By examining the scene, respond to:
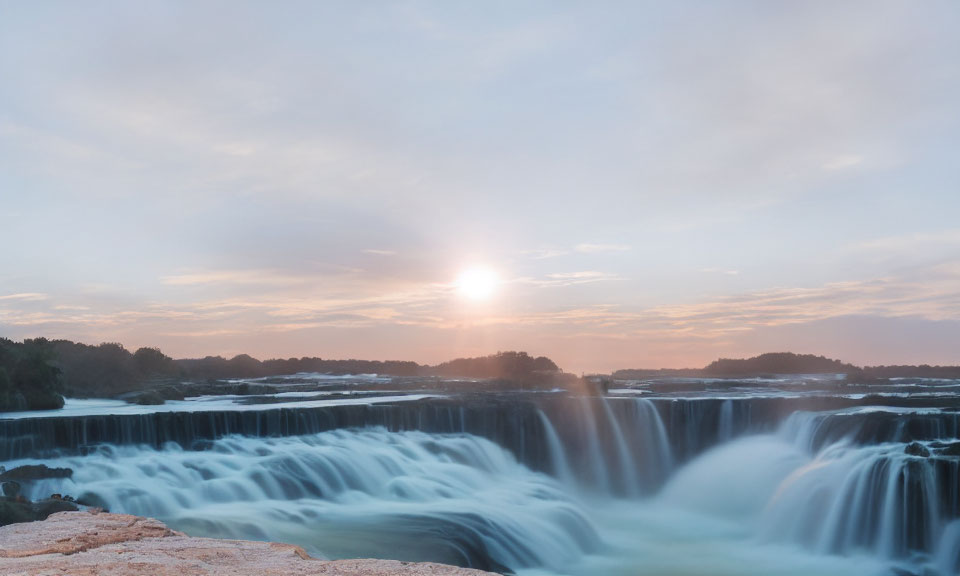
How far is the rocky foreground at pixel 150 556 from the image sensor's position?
13.3 feet

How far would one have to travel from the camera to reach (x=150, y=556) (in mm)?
4496

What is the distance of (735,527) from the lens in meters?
21.3

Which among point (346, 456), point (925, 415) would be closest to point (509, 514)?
point (346, 456)

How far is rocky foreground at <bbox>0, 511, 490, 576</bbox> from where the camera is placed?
405cm

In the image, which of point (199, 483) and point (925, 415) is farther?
point (925, 415)

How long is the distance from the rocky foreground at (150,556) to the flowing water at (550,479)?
8272mm

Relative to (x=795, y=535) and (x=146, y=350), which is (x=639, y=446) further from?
(x=146, y=350)

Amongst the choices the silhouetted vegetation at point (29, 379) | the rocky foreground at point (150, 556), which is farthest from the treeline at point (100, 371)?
the rocky foreground at point (150, 556)

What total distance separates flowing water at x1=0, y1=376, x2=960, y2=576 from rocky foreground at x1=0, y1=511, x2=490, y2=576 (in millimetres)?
8272

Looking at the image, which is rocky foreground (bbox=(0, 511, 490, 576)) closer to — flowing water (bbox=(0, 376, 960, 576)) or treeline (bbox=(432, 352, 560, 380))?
flowing water (bbox=(0, 376, 960, 576))

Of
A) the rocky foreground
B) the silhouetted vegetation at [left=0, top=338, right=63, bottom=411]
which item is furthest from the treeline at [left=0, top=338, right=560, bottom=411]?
the rocky foreground

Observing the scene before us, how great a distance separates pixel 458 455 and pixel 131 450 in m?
9.06

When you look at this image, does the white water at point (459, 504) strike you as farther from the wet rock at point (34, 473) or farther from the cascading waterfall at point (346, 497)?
the wet rock at point (34, 473)

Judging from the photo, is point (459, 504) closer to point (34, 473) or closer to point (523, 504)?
point (523, 504)
